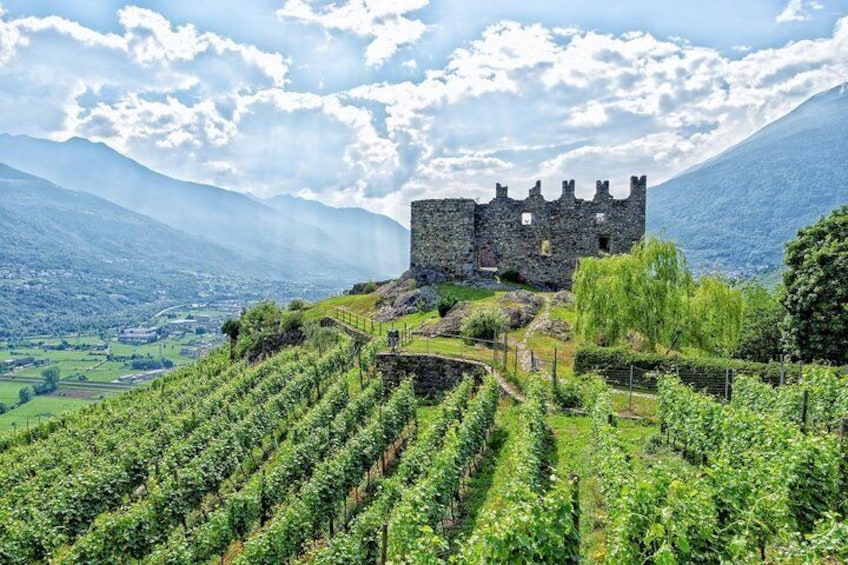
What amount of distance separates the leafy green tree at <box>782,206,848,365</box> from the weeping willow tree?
2.38m

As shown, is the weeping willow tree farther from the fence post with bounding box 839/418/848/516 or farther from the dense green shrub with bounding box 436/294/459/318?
the fence post with bounding box 839/418/848/516

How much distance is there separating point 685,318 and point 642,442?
399 inches

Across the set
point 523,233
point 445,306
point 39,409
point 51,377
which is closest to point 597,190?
point 523,233

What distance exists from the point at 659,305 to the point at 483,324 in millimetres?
8386

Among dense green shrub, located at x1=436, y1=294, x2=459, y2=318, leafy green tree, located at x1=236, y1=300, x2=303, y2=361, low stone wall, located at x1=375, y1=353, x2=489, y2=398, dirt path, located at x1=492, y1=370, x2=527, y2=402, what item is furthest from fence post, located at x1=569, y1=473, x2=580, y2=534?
leafy green tree, located at x1=236, y1=300, x2=303, y2=361

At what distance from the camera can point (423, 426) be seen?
2127 centimetres

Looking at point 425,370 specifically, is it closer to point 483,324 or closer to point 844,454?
point 483,324

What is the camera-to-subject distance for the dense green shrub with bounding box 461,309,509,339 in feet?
95.2

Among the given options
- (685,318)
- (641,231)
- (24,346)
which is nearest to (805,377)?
(685,318)

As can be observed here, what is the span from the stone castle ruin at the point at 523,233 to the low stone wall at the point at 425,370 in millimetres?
19018

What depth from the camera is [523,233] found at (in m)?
44.6

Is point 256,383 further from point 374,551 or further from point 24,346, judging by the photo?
point 24,346

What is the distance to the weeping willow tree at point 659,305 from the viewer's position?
25047mm

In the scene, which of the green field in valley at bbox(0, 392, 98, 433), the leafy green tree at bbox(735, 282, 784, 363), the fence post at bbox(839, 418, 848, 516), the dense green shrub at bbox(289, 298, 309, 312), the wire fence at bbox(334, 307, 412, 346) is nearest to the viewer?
the fence post at bbox(839, 418, 848, 516)
